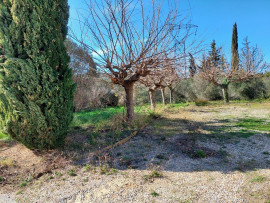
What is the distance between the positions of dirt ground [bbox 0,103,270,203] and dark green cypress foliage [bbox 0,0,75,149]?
66cm

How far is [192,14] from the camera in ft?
15.9

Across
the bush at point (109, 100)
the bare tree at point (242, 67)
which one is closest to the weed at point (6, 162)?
the bush at point (109, 100)

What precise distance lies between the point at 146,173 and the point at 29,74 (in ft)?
9.42

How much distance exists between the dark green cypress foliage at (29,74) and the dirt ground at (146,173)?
2.18 feet

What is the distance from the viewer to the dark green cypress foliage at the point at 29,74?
322cm

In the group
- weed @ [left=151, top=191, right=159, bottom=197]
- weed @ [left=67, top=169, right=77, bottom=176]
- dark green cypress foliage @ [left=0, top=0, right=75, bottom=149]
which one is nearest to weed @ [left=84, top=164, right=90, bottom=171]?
weed @ [left=67, top=169, right=77, bottom=176]

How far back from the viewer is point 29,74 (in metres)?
3.24

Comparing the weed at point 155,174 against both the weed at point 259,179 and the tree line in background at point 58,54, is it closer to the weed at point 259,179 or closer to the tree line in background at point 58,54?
the weed at point 259,179

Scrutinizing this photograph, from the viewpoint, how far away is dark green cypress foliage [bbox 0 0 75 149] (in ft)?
10.6

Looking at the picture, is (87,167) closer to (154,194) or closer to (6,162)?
(154,194)

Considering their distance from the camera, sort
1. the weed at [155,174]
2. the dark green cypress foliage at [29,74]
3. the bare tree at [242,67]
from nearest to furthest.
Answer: the weed at [155,174] < the dark green cypress foliage at [29,74] < the bare tree at [242,67]

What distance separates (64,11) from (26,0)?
2.82 feet

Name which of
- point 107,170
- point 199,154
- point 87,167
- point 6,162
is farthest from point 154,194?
point 6,162

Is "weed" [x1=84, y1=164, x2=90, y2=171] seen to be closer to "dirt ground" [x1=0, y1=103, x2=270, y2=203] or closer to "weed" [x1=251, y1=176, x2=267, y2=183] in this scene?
"dirt ground" [x1=0, y1=103, x2=270, y2=203]
